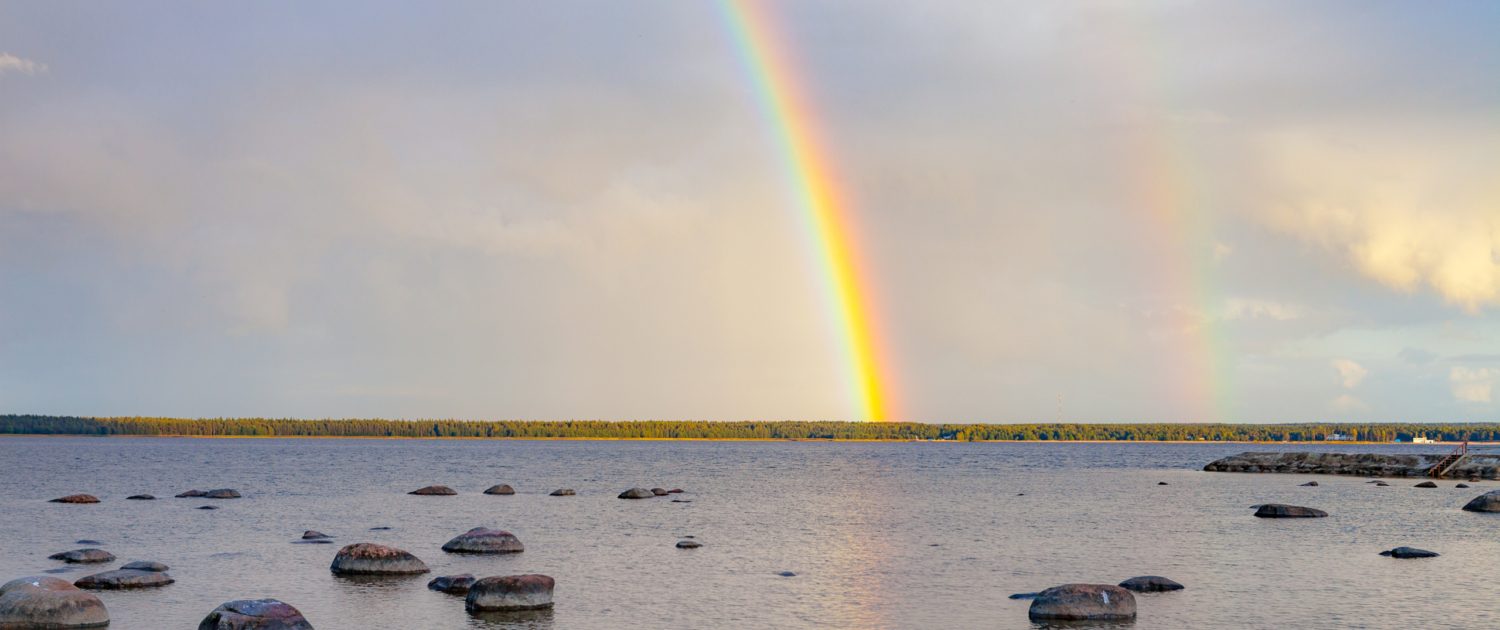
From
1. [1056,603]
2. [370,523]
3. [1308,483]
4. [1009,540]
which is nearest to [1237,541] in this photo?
[1009,540]

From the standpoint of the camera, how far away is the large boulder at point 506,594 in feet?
109

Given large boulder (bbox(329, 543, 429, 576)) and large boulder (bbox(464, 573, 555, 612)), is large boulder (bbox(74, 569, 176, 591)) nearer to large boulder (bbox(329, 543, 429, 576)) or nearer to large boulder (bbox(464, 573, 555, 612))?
large boulder (bbox(329, 543, 429, 576))

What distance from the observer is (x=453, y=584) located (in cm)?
3634

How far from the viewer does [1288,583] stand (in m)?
40.6

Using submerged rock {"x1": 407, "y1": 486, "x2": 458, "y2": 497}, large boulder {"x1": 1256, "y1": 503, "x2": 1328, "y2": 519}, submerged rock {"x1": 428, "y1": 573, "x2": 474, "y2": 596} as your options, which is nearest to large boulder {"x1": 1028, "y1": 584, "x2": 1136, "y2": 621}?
submerged rock {"x1": 428, "y1": 573, "x2": 474, "y2": 596}

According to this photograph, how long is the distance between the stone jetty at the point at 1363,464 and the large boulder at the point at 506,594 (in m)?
120

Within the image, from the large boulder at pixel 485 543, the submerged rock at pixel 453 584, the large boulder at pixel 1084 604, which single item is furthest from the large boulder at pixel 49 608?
the large boulder at pixel 1084 604

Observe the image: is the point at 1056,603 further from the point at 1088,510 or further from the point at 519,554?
the point at 1088,510

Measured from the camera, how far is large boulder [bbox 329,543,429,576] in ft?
134

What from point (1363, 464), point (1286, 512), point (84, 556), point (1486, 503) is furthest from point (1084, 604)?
point (1363, 464)

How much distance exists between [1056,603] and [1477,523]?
46743 mm

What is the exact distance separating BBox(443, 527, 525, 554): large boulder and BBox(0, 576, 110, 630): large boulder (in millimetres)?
18399

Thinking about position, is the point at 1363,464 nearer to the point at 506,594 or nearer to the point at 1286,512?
the point at 1286,512

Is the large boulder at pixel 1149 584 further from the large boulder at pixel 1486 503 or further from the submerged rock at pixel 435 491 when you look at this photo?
the submerged rock at pixel 435 491
